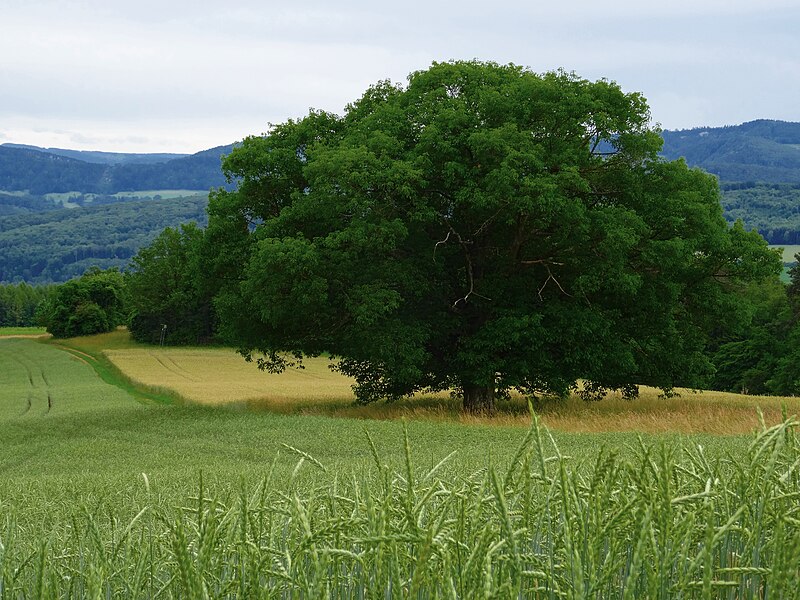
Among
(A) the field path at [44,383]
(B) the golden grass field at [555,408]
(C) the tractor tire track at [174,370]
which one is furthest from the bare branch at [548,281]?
(C) the tractor tire track at [174,370]

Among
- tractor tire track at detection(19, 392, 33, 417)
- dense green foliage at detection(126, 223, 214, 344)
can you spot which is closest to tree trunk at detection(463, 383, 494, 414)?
tractor tire track at detection(19, 392, 33, 417)

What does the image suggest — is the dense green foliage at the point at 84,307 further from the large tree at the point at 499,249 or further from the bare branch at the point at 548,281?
the bare branch at the point at 548,281

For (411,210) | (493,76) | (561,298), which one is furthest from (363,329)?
(493,76)

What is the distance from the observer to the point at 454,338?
29.6 meters

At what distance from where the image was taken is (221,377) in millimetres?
62562

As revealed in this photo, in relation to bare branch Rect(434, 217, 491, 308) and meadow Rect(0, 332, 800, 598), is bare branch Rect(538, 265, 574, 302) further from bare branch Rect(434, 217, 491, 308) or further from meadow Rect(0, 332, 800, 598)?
meadow Rect(0, 332, 800, 598)

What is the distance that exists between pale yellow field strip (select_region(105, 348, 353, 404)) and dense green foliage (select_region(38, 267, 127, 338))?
2316 cm

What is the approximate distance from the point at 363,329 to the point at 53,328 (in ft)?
304

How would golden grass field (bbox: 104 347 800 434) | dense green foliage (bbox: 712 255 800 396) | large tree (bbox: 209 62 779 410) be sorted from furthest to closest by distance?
1. dense green foliage (bbox: 712 255 800 396)
2. large tree (bbox: 209 62 779 410)
3. golden grass field (bbox: 104 347 800 434)

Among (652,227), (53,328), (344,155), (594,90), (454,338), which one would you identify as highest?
(594,90)

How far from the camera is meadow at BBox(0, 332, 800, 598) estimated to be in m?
2.19

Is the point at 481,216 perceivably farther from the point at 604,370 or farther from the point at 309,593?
the point at 309,593

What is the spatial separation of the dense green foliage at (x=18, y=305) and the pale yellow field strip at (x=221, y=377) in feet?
320

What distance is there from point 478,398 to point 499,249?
5139mm
